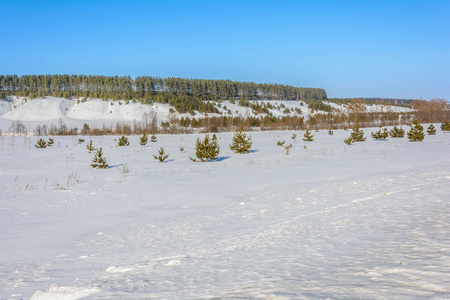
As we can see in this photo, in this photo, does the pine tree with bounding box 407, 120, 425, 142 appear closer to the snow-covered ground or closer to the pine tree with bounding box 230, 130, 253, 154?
the pine tree with bounding box 230, 130, 253, 154

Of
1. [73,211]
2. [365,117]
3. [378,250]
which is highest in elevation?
[365,117]

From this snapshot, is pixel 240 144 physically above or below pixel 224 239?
above

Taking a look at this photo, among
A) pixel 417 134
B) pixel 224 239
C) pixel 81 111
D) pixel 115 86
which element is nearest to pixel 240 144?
pixel 417 134

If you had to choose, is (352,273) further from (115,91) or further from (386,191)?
(115,91)

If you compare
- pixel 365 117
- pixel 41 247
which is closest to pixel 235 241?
pixel 41 247

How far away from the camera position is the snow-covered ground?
3041mm

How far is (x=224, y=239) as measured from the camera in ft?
18.4

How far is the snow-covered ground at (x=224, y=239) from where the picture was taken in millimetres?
3041

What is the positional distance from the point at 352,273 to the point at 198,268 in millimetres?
1860

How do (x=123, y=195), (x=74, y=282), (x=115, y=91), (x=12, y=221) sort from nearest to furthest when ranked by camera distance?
1. (x=74, y=282)
2. (x=12, y=221)
3. (x=123, y=195)
4. (x=115, y=91)

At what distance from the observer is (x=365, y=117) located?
6138cm

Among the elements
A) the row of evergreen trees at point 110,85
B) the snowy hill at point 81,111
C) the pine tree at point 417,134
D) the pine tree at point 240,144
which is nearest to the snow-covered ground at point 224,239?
the pine tree at point 240,144

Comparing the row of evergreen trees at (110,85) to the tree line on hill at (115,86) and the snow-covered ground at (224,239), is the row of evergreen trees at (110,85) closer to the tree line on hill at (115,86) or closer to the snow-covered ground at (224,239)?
the tree line on hill at (115,86)

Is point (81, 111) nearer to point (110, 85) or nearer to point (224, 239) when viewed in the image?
point (110, 85)
